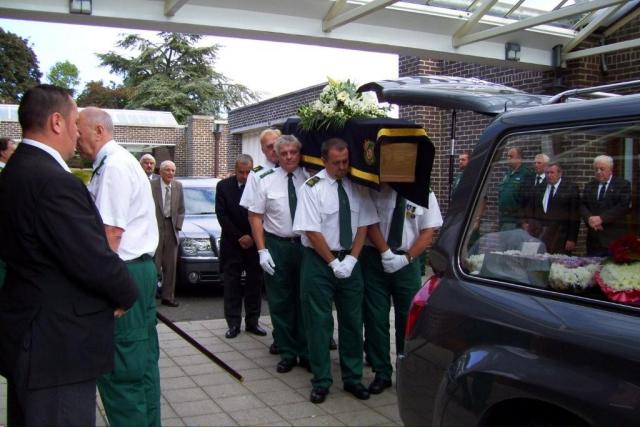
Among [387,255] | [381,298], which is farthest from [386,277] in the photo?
[387,255]

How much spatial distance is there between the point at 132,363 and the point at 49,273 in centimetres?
112

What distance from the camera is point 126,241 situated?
12.0 feet

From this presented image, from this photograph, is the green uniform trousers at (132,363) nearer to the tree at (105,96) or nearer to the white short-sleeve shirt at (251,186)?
the white short-sleeve shirt at (251,186)

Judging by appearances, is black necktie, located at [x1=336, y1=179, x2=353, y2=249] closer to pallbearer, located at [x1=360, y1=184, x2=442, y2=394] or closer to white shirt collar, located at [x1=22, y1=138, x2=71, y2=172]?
pallbearer, located at [x1=360, y1=184, x2=442, y2=394]

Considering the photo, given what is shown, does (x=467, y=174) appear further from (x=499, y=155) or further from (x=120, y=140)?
(x=120, y=140)

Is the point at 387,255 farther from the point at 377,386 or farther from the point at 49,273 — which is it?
the point at 49,273

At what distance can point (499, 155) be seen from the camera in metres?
2.99

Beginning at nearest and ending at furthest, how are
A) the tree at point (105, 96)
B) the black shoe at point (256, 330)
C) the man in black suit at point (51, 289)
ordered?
the man in black suit at point (51, 289) < the black shoe at point (256, 330) < the tree at point (105, 96)

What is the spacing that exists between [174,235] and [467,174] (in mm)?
6272

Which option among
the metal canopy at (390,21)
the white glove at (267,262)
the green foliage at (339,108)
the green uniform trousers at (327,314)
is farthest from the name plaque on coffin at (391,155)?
the metal canopy at (390,21)

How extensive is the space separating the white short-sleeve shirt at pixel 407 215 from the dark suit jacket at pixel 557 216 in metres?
2.30

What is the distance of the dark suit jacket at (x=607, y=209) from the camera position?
252cm

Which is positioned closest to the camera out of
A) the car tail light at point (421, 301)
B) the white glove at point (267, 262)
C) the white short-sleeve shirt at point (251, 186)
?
the car tail light at point (421, 301)

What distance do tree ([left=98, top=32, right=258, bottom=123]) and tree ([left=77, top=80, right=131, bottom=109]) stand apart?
7.48ft
